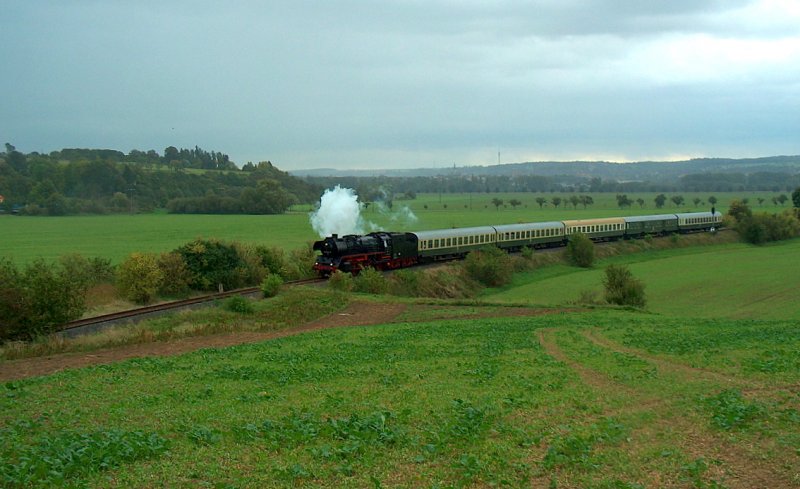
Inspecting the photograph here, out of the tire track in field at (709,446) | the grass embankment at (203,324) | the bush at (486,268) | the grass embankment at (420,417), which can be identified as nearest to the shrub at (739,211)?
the bush at (486,268)

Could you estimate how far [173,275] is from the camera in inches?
1590

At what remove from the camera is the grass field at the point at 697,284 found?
4488cm

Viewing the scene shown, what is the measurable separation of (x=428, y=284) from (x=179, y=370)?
97.0 ft

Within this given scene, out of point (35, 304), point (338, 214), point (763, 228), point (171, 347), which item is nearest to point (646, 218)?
point (763, 228)

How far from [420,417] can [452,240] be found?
137 ft

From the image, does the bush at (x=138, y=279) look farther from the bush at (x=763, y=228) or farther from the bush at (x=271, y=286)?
the bush at (x=763, y=228)

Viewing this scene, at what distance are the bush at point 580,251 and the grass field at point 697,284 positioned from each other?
59.0 inches

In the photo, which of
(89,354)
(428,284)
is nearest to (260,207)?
(428,284)

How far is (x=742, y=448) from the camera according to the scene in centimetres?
1295

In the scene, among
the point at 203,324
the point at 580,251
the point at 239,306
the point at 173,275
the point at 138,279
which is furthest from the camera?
the point at 580,251

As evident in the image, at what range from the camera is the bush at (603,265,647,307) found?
43744mm

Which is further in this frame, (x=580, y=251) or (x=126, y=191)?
(x=126, y=191)

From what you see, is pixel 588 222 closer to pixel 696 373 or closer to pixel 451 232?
pixel 451 232

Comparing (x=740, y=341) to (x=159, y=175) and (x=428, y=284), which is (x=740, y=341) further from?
(x=159, y=175)
